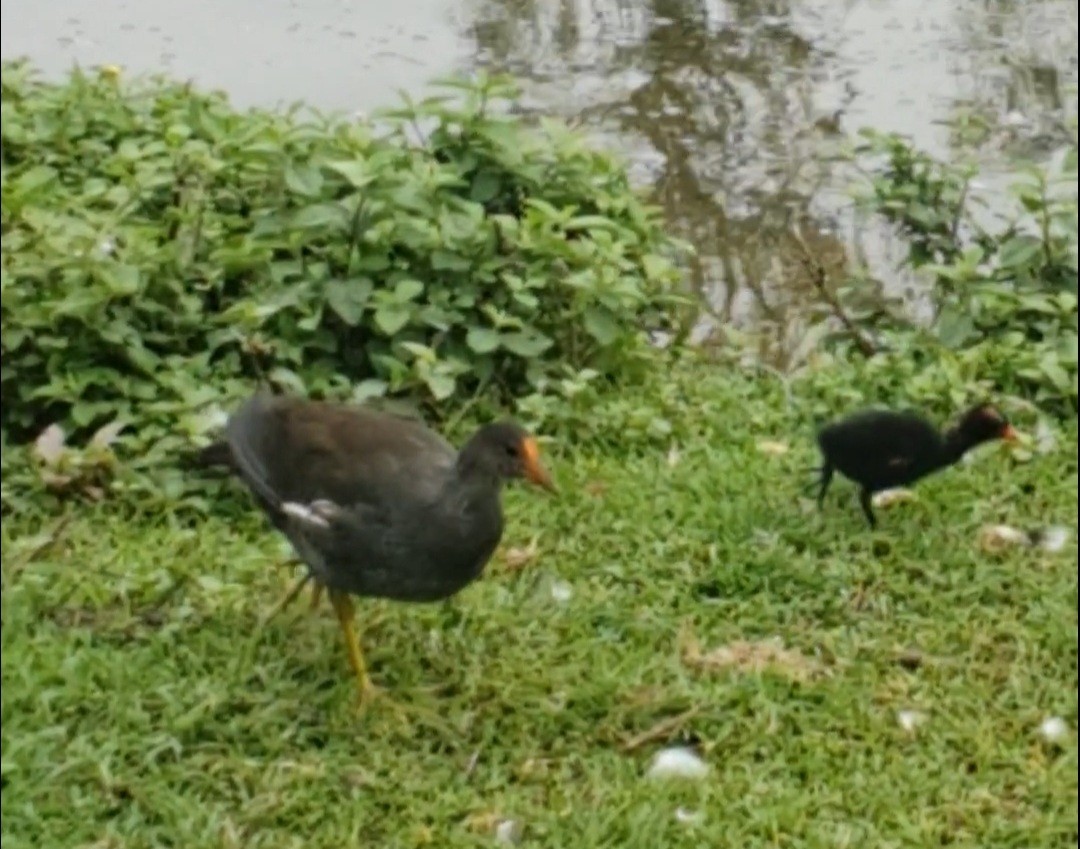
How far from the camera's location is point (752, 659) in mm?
4344

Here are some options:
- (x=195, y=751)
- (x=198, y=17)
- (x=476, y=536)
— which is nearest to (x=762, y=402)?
(x=476, y=536)

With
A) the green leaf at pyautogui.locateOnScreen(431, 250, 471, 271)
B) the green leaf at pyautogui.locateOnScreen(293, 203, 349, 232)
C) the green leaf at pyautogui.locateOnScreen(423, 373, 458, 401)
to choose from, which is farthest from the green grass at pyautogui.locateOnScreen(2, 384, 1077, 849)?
the green leaf at pyautogui.locateOnScreen(293, 203, 349, 232)

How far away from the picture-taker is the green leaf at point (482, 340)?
5.27 meters

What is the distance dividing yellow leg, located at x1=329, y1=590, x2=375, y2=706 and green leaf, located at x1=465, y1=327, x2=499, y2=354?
1.15m

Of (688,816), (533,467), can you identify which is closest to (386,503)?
(533,467)

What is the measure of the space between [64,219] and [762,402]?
1773 mm

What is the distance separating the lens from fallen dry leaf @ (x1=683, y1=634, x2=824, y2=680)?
14.1 ft

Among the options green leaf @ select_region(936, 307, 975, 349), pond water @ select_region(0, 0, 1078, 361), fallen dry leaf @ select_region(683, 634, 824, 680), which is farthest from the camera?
pond water @ select_region(0, 0, 1078, 361)

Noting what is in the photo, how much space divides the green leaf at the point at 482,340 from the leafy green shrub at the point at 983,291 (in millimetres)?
965

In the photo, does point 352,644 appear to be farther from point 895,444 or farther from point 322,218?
point 322,218

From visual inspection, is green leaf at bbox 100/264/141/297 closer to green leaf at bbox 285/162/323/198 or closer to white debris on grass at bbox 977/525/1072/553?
green leaf at bbox 285/162/323/198

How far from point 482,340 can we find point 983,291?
4.25ft

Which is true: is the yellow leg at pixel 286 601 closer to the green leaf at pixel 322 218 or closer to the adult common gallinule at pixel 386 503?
the adult common gallinule at pixel 386 503

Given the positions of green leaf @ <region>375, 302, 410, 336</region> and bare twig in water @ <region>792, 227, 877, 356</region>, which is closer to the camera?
green leaf @ <region>375, 302, 410, 336</region>
